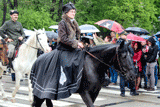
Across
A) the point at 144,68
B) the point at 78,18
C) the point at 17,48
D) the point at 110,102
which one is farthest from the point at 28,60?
the point at 78,18

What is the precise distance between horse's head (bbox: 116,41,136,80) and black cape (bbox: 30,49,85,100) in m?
0.75

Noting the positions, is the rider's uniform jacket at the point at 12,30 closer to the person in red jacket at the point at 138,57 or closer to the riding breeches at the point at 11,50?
the riding breeches at the point at 11,50

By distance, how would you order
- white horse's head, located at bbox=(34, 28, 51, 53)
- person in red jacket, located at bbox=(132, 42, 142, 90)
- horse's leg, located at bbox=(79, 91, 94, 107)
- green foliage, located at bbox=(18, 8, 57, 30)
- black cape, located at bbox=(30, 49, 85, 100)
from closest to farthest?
horse's leg, located at bbox=(79, 91, 94, 107), black cape, located at bbox=(30, 49, 85, 100), white horse's head, located at bbox=(34, 28, 51, 53), person in red jacket, located at bbox=(132, 42, 142, 90), green foliage, located at bbox=(18, 8, 57, 30)

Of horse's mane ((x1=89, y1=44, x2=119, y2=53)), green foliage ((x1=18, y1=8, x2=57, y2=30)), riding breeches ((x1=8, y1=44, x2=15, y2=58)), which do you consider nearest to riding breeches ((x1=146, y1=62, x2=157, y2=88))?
riding breeches ((x1=8, y1=44, x2=15, y2=58))

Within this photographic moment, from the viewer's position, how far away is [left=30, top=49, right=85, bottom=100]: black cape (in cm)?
500

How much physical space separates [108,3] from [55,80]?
78.4 ft

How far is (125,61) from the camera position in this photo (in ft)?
16.1

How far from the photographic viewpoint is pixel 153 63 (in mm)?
11664

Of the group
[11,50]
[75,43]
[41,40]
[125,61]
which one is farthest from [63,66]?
[11,50]

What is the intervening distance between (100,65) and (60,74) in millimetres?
820

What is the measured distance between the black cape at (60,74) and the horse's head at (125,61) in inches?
29.5

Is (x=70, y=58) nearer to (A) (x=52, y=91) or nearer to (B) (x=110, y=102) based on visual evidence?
(A) (x=52, y=91)

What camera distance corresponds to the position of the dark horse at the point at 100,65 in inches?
193

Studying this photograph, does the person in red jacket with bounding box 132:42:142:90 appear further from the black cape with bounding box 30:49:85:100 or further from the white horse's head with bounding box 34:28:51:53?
the black cape with bounding box 30:49:85:100
